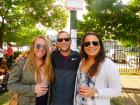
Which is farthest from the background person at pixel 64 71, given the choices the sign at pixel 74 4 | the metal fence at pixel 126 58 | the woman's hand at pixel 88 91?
the metal fence at pixel 126 58

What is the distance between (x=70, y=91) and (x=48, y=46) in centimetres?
58

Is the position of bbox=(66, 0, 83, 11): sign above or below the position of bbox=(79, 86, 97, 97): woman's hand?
above

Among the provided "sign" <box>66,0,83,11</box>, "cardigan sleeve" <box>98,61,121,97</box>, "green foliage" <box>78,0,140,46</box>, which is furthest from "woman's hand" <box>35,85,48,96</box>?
"green foliage" <box>78,0,140,46</box>

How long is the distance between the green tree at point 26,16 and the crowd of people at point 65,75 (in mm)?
18401

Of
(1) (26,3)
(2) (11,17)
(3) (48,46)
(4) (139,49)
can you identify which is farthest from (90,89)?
(4) (139,49)

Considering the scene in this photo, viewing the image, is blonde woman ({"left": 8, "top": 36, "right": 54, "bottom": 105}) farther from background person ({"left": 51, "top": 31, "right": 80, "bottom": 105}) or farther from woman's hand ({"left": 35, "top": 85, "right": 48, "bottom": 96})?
background person ({"left": 51, "top": 31, "right": 80, "bottom": 105})

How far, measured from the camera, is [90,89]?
4086 millimetres

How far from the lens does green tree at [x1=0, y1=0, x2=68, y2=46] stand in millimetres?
23953

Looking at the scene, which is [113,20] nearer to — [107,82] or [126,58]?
[126,58]

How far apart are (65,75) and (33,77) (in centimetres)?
37

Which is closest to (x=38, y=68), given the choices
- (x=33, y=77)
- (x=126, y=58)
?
(x=33, y=77)

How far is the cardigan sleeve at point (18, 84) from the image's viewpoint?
4449 millimetres

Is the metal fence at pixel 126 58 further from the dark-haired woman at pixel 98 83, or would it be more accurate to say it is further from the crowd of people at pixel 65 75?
the dark-haired woman at pixel 98 83

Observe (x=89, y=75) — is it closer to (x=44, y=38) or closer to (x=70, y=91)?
(x=70, y=91)
